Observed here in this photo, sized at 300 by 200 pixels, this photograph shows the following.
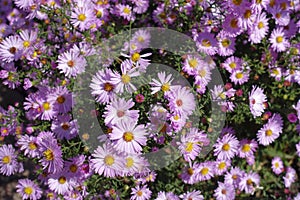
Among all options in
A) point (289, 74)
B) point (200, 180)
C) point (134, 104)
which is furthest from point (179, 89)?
→ point (289, 74)

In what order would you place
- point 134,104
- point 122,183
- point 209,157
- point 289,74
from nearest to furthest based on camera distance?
point 134,104, point 122,183, point 209,157, point 289,74

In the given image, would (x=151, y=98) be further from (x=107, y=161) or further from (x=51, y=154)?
(x=51, y=154)

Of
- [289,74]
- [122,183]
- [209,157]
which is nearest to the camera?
[122,183]

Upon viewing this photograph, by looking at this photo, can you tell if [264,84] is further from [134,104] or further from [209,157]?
[134,104]

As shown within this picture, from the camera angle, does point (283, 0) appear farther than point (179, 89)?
Yes

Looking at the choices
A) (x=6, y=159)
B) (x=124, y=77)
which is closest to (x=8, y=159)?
(x=6, y=159)

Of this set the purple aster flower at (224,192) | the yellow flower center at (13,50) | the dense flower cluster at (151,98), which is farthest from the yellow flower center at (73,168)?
the purple aster flower at (224,192)
